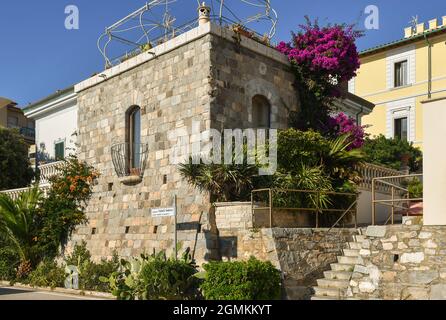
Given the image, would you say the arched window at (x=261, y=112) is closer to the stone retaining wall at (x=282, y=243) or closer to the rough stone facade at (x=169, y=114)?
the rough stone facade at (x=169, y=114)

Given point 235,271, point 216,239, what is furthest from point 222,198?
point 235,271

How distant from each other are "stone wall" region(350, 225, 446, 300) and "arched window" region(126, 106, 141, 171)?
7.24 meters

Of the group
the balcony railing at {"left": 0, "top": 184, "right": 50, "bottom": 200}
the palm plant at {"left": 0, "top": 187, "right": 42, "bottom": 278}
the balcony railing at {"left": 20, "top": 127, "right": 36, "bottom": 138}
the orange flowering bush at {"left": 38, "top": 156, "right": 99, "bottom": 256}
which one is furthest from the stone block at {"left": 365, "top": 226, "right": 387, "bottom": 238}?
the balcony railing at {"left": 20, "top": 127, "right": 36, "bottom": 138}

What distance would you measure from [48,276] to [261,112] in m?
7.93

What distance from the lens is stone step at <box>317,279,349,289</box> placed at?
1143 cm

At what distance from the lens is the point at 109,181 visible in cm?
1661

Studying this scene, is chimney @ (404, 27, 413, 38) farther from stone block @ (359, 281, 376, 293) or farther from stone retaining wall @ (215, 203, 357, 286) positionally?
stone block @ (359, 281, 376, 293)

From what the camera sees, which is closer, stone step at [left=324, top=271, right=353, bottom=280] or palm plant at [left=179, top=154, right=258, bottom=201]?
stone step at [left=324, top=271, right=353, bottom=280]

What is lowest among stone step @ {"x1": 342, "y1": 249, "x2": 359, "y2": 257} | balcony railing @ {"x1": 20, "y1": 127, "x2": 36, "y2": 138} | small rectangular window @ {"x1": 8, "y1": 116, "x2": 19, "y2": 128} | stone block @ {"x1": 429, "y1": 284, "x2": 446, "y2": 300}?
stone block @ {"x1": 429, "y1": 284, "x2": 446, "y2": 300}

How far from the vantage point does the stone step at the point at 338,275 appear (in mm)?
11635

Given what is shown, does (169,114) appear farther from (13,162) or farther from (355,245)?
(13,162)

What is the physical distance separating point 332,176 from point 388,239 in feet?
11.9

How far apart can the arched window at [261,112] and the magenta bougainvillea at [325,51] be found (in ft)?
5.66

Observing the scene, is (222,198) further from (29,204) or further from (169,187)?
(29,204)
